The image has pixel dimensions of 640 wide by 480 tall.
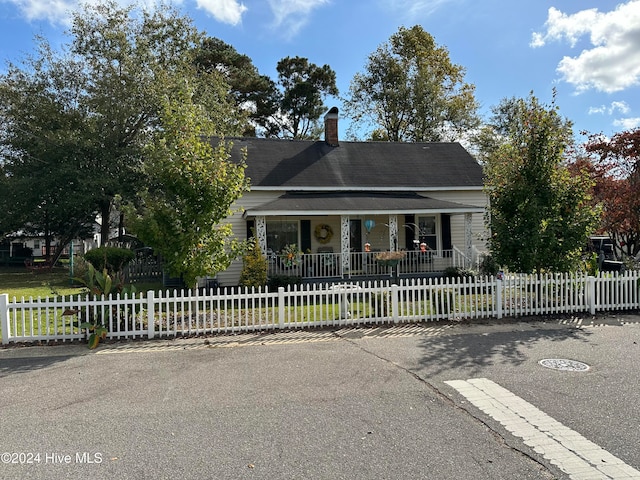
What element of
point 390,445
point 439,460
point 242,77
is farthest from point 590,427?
point 242,77

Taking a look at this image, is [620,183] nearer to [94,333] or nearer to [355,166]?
[355,166]

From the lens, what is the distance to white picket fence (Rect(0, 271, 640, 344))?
7930 millimetres

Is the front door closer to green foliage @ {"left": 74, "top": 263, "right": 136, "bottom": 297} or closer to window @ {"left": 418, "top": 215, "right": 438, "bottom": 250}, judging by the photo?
window @ {"left": 418, "top": 215, "right": 438, "bottom": 250}

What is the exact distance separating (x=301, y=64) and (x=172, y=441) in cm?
3934

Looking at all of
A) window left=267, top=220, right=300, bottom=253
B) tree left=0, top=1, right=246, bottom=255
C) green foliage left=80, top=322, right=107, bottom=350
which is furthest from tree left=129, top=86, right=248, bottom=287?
tree left=0, top=1, right=246, bottom=255

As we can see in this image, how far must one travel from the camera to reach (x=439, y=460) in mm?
3545

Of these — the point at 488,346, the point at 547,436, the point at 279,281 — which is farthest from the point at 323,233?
the point at 547,436

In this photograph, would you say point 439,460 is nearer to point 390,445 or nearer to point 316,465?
point 390,445

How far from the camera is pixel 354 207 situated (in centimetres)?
1474

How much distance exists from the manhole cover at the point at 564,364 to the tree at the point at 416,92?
3036 cm

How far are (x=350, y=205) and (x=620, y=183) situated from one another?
8.83m

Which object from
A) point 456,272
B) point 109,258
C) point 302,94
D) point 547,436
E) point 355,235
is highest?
point 302,94

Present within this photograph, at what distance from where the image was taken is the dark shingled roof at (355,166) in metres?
17.0

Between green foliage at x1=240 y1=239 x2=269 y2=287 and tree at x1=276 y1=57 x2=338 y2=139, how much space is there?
27190 millimetres
